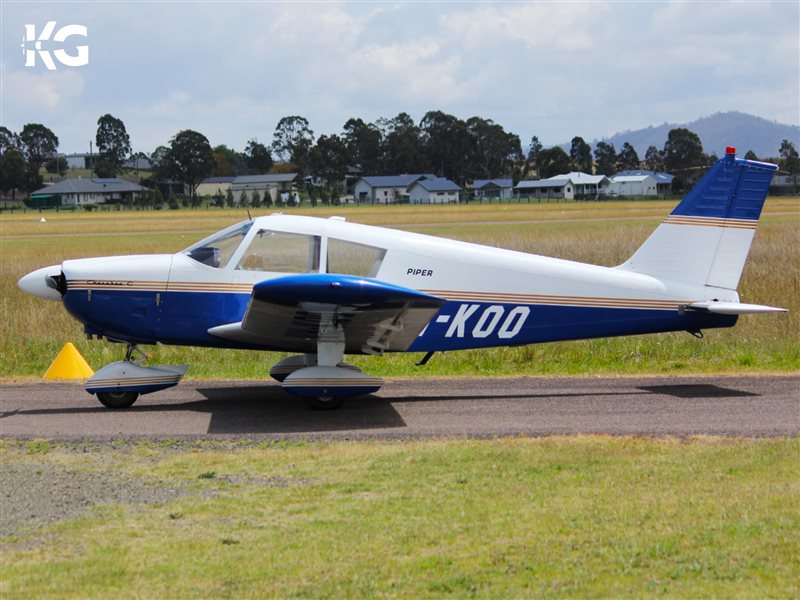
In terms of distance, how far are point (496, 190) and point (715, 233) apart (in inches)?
4996

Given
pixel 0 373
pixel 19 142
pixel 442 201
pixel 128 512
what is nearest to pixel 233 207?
pixel 442 201

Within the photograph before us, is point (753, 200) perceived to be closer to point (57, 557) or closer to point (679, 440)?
point (679, 440)

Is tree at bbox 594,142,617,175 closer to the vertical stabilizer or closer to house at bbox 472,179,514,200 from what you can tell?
house at bbox 472,179,514,200

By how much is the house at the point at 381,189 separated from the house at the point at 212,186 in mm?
17901

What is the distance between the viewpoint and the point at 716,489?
6.96 metres

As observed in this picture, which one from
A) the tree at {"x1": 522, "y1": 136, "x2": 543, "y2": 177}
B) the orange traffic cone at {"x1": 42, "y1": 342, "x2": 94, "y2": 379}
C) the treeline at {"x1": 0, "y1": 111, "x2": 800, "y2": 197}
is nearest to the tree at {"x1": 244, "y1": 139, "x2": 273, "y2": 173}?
the treeline at {"x1": 0, "y1": 111, "x2": 800, "y2": 197}

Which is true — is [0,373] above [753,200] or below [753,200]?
below

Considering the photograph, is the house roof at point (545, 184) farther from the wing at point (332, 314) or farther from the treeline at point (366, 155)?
the wing at point (332, 314)

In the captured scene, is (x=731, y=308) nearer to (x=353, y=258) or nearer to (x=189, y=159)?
(x=353, y=258)

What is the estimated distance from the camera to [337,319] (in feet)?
32.5

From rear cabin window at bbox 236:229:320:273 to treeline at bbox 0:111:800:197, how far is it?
11284cm

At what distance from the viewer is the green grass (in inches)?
208

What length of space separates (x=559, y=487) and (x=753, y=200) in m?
5.85

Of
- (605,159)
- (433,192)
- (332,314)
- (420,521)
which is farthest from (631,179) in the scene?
(420,521)
